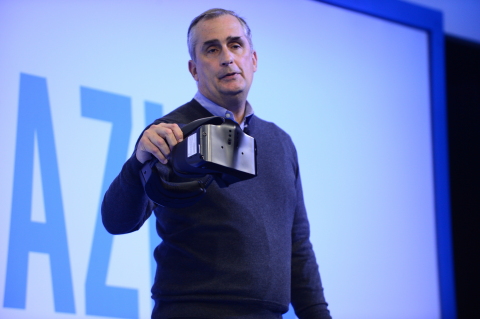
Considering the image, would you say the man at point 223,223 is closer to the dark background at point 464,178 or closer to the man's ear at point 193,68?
the man's ear at point 193,68

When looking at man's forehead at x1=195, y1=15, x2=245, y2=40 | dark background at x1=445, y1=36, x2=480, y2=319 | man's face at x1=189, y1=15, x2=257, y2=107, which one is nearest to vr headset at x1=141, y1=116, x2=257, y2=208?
man's face at x1=189, y1=15, x2=257, y2=107

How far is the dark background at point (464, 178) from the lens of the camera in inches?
111

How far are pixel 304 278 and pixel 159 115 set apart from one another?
31.1 inches

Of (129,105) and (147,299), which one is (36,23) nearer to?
(129,105)

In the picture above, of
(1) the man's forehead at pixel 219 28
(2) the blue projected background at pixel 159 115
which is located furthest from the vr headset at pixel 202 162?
(2) the blue projected background at pixel 159 115

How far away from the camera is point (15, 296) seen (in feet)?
4.71

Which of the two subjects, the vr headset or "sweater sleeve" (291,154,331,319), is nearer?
the vr headset

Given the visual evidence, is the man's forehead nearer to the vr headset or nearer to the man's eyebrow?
the man's eyebrow

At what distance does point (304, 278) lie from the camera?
130 cm

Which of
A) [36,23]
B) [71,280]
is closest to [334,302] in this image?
[71,280]

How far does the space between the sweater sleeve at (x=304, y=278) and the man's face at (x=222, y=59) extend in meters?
0.32

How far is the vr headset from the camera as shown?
0.82 meters

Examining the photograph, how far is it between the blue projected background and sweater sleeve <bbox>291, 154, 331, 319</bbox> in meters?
0.57

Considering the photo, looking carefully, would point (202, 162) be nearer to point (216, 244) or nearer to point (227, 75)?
point (216, 244)
